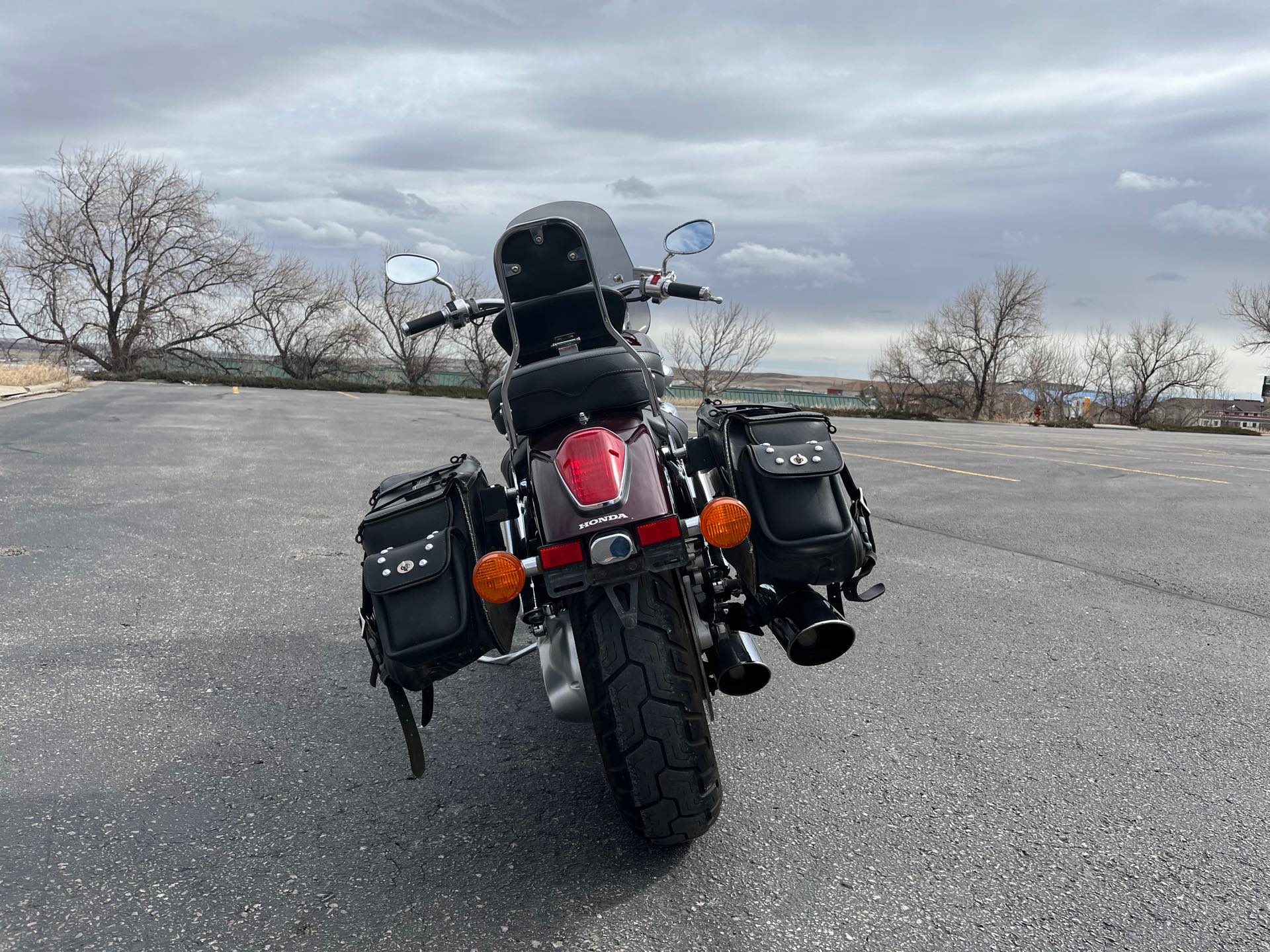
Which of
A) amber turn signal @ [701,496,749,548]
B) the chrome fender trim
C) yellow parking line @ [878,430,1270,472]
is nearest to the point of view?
amber turn signal @ [701,496,749,548]

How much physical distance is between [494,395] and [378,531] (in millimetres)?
659

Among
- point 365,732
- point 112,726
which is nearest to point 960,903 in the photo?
point 365,732

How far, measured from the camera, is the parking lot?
2197 mm

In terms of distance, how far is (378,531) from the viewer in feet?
8.72

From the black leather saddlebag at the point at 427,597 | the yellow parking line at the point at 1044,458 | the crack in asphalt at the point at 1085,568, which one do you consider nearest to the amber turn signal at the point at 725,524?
the black leather saddlebag at the point at 427,597

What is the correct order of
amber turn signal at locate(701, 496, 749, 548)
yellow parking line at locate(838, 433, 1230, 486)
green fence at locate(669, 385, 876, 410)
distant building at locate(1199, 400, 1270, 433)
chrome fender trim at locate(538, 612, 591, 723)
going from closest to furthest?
amber turn signal at locate(701, 496, 749, 548)
chrome fender trim at locate(538, 612, 591, 723)
yellow parking line at locate(838, 433, 1230, 486)
green fence at locate(669, 385, 876, 410)
distant building at locate(1199, 400, 1270, 433)

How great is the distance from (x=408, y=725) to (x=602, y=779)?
0.71 m

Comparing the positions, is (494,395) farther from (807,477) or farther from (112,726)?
(112,726)

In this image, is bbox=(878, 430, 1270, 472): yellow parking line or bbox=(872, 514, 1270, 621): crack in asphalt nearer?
bbox=(872, 514, 1270, 621): crack in asphalt

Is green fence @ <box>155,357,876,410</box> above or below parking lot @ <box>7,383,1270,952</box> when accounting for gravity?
below

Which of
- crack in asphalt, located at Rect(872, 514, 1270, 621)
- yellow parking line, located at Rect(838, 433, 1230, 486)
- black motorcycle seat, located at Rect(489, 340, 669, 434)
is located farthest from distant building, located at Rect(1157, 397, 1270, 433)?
black motorcycle seat, located at Rect(489, 340, 669, 434)

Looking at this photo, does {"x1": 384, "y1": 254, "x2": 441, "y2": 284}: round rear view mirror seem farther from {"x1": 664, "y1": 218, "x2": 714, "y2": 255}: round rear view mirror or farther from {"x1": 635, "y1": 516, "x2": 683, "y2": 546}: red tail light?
{"x1": 635, "y1": 516, "x2": 683, "y2": 546}: red tail light

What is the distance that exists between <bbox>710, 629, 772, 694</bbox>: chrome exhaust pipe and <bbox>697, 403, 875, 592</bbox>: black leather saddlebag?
0.62ft

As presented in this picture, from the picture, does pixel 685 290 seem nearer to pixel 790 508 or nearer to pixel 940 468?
pixel 790 508
